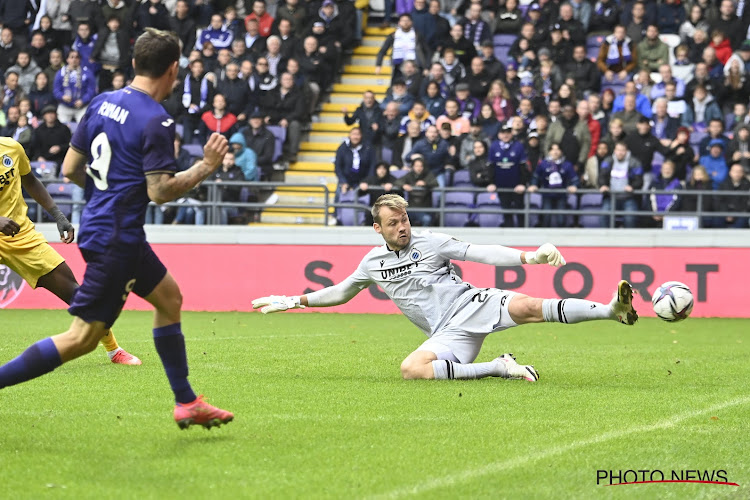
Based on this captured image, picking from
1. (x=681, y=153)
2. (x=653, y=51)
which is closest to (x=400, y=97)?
(x=653, y=51)

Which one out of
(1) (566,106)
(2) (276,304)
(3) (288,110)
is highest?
(1) (566,106)

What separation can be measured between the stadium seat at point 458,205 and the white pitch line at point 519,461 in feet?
37.0

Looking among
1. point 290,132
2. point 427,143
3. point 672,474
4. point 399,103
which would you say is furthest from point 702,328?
point 672,474

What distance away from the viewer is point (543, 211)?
18188mm

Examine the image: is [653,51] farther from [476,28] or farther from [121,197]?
[121,197]

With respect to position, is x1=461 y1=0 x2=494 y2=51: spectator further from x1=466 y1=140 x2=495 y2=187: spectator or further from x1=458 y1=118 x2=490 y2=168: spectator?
x1=466 y1=140 x2=495 y2=187: spectator

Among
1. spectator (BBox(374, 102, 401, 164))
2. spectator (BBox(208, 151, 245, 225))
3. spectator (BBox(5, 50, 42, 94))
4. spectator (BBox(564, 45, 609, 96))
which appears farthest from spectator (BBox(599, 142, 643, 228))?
spectator (BBox(5, 50, 42, 94))

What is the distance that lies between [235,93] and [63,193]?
3.69 metres

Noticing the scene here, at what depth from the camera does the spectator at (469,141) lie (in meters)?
19.2

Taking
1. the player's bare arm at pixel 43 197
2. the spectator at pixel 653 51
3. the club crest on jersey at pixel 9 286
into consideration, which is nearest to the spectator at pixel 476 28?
the spectator at pixel 653 51

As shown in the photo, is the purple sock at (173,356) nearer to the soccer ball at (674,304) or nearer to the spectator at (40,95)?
the soccer ball at (674,304)

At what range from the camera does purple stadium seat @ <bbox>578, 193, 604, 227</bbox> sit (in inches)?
736

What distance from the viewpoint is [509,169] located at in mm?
18734

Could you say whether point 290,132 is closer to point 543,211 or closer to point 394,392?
point 543,211
